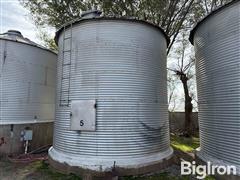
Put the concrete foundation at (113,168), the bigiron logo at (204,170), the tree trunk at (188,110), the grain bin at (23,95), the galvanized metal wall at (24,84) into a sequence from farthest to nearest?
the tree trunk at (188,110), the galvanized metal wall at (24,84), the grain bin at (23,95), the concrete foundation at (113,168), the bigiron logo at (204,170)

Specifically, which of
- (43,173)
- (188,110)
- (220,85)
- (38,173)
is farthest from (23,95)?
(188,110)

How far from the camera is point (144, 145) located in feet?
26.3

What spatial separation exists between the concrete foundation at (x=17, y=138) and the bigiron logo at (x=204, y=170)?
24.3ft

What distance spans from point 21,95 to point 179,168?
319 inches

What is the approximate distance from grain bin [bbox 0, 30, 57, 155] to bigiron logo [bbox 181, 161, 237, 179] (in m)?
7.36

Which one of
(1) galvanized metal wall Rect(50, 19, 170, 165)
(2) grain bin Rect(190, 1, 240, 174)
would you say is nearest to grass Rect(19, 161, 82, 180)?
(1) galvanized metal wall Rect(50, 19, 170, 165)

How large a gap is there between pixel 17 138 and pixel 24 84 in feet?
8.78

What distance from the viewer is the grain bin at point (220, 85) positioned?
6699 mm

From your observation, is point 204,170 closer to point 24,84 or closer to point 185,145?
point 185,145

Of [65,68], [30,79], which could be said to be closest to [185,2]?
[65,68]

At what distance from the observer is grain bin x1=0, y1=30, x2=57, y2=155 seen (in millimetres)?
10508

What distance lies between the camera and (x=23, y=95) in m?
11.1

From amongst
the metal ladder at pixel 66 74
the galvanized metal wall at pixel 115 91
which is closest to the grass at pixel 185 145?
the galvanized metal wall at pixel 115 91

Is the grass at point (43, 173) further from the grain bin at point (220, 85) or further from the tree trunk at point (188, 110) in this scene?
the tree trunk at point (188, 110)
